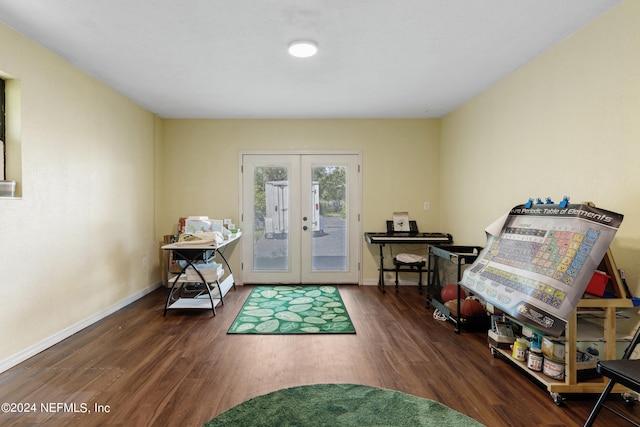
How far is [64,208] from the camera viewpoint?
9.62ft

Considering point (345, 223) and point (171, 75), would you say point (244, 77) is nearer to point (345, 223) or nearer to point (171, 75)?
point (171, 75)

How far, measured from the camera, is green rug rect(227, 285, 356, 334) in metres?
3.14

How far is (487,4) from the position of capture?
210cm

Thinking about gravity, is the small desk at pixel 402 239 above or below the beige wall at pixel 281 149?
below

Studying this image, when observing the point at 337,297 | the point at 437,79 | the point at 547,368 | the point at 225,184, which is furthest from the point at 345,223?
the point at 547,368

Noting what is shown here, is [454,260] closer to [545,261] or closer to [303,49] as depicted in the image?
[545,261]

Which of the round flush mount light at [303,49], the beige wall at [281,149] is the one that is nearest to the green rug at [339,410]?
the round flush mount light at [303,49]

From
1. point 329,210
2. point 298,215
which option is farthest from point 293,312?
point 329,210

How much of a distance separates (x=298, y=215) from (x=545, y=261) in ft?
11.0

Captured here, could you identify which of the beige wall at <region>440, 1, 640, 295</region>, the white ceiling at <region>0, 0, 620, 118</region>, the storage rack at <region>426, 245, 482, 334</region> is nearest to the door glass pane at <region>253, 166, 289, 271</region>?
the white ceiling at <region>0, 0, 620, 118</region>

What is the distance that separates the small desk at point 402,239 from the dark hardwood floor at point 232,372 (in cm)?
122

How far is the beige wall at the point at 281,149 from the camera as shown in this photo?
15.9 feet

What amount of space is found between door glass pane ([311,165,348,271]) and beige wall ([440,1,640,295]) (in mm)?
1806

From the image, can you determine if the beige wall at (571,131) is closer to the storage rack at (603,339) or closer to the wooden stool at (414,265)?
the storage rack at (603,339)
